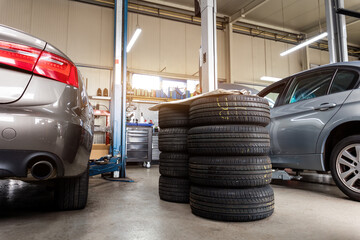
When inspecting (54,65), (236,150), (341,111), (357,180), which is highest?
(54,65)

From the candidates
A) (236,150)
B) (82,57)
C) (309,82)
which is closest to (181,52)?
(82,57)

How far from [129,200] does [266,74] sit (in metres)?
10.4

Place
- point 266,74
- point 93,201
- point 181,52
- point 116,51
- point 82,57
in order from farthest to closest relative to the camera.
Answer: point 266,74
point 181,52
point 82,57
point 116,51
point 93,201

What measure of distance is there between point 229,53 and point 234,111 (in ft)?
29.8

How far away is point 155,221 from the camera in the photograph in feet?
5.25

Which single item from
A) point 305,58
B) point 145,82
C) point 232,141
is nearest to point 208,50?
point 232,141

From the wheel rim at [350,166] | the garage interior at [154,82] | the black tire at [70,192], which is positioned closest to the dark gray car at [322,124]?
the wheel rim at [350,166]

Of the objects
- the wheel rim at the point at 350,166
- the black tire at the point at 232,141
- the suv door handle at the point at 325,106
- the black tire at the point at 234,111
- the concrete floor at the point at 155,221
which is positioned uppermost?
the suv door handle at the point at 325,106

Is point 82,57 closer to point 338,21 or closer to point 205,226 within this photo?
point 338,21

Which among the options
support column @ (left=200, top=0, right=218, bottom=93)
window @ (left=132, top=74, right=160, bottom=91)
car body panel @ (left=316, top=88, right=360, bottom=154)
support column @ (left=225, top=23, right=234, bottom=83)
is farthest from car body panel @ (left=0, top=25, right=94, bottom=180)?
support column @ (left=225, top=23, right=234, bottom=83)

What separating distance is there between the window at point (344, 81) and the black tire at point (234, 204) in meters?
1.48

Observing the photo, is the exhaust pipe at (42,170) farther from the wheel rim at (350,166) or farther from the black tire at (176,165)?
the wheel rim at (350,166)

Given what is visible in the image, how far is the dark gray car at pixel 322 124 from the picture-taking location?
2322mm

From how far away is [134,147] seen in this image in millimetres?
6559
